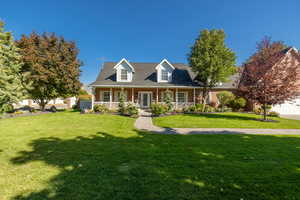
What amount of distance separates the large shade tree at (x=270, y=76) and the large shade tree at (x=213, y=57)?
3.17m

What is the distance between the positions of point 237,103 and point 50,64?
2106cm

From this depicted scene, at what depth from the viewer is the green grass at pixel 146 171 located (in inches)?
93.0

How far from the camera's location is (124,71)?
16.3 meters

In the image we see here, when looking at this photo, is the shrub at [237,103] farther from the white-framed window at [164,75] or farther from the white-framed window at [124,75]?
the white-framed window at [124,75]

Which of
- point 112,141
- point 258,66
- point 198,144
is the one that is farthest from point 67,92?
point 258,66

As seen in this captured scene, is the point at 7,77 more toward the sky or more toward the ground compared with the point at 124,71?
more toward the ground

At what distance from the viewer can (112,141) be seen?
→ 206 inches

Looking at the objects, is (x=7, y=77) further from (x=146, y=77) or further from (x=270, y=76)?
(x=146, y=77)

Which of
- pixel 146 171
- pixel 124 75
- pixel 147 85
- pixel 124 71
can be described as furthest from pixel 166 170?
pixel 124 71

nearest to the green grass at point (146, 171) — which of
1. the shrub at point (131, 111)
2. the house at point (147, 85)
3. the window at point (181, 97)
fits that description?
the shrub at point (131, 111)

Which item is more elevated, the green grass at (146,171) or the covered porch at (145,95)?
the covered porch at (145,95)

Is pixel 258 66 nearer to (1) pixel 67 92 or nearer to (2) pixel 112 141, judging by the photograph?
(2) pixel 112 141

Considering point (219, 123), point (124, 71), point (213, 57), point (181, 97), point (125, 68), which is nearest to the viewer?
point (219, 123)

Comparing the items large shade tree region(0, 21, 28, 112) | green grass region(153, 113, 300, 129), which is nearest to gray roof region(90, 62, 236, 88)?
green grass region(153, 113, 300, 129)
